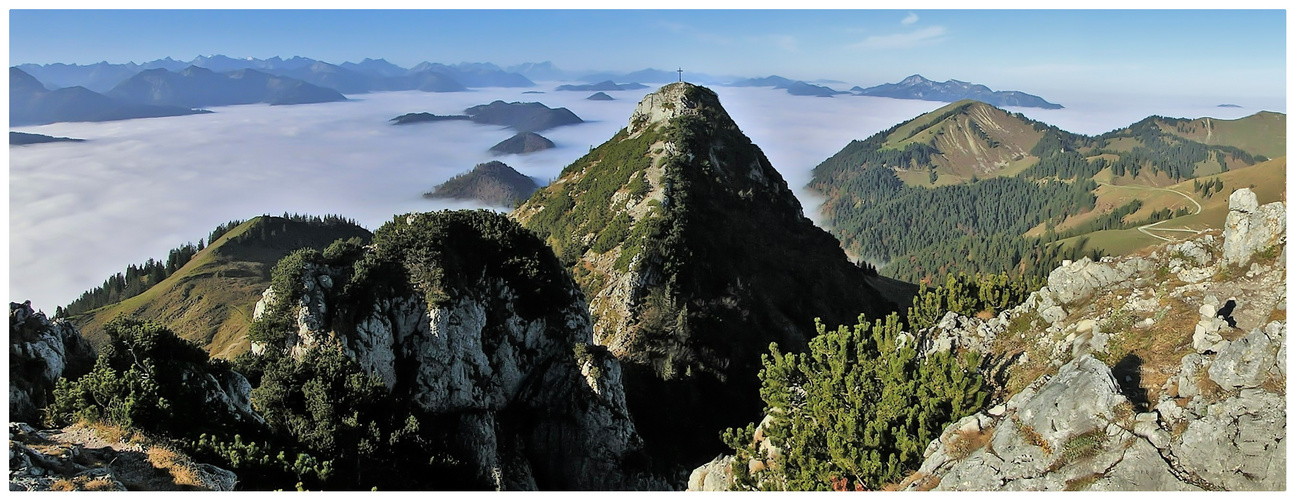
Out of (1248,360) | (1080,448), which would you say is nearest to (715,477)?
(1080,448)

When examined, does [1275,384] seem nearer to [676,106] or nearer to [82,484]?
[82,484]

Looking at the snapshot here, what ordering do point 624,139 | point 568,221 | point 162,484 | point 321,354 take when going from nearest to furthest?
point 162,484 < point 321,354 < point 568,221 < point 624,139

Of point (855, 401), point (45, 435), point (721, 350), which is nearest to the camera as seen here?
point (45, 435)

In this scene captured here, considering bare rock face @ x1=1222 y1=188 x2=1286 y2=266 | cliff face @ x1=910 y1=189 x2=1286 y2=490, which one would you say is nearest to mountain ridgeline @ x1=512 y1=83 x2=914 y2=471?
cliff face @ x1=910 y1=189 x2=1286 y2=490

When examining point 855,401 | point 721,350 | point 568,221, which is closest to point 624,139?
point 568,221

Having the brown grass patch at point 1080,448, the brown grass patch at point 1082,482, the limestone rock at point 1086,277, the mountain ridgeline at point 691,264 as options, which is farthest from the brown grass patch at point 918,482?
the mountain ridgeline at point 691,264

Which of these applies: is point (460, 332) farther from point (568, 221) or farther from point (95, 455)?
point (568, 221)

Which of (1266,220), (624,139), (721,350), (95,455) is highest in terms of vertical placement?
(624,139)
